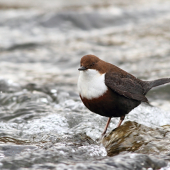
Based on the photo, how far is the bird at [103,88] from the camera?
4.23m

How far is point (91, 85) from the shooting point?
4199 mm

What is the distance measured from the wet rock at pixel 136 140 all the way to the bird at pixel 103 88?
32cm

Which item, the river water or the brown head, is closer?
the river water

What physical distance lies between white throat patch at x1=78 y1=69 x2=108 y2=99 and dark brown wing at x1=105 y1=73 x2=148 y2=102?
10 cm

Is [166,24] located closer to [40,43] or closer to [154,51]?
[154,51]

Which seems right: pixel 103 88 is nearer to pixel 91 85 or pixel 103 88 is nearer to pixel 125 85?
pixel 91 85

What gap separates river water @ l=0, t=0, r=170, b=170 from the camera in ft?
12.5

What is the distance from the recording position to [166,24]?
12.1 m

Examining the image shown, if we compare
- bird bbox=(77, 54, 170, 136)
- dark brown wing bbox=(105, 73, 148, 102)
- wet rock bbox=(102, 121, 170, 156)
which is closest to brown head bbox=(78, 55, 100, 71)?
bird bbox=(77, 54, 170, 136)

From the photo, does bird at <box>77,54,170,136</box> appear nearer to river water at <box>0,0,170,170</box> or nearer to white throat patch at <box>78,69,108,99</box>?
white throat patch at <box>78,69,108,99</box>

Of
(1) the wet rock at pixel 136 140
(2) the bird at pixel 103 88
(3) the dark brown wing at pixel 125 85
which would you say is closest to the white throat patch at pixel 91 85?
(2) the bird at pixel 103 88

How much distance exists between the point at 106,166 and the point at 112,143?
2.50ft

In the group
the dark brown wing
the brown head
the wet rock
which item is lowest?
the wet rock

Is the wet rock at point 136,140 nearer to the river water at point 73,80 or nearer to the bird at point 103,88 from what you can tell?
the river water at point 73,80
